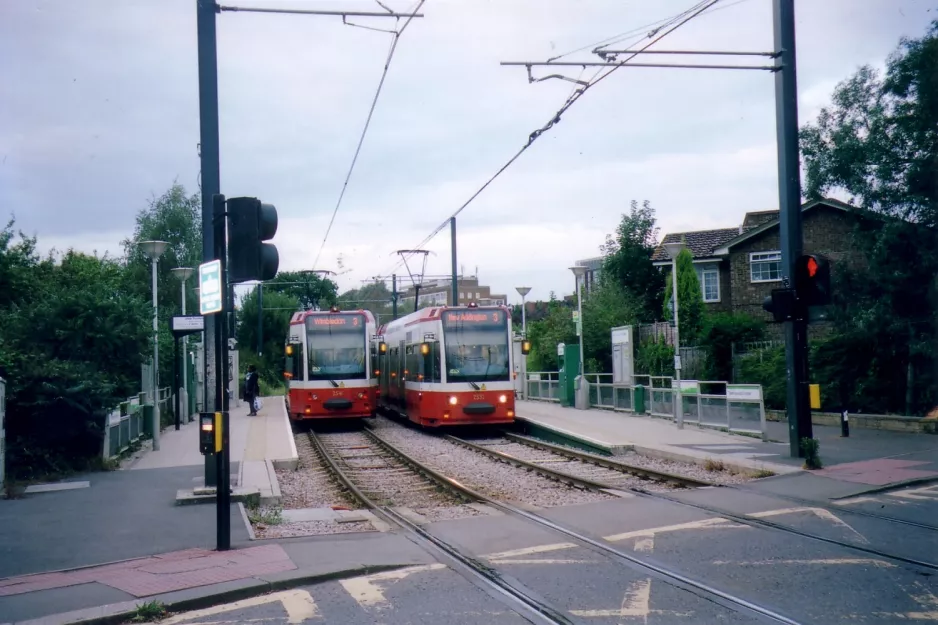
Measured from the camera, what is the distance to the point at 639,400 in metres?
25.2

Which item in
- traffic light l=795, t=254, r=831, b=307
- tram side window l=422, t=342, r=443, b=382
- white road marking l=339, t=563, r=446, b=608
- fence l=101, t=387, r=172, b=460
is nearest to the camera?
white road marking l=339, t=563, r=446, b=608

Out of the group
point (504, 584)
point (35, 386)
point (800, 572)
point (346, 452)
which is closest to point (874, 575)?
point (800, 572)

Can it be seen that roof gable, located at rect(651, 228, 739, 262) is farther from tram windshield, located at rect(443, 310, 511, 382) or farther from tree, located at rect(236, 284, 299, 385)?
tree, located at rect(236, 284, 299, 385)

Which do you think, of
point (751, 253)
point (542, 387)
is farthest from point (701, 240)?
point (542, 387)

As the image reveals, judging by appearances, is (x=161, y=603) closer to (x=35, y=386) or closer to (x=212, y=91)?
(x=212, y=91)

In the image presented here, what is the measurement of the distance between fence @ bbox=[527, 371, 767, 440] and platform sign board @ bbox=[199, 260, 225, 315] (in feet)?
40.5

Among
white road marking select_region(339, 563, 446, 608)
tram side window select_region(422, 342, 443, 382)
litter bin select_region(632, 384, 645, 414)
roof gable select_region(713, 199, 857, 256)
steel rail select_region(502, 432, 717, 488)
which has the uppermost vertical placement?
roof gable select_region(713, 199, 857, 256)

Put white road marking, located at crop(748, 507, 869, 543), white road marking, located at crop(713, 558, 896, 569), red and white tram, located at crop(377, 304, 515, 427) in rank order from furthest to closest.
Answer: red and white tram, located at crop(377, 304, 515, 427) < white road marking, located at crop(748, 507, 869, 543) < white road marking, located at crop(713, 558, 896, 569)

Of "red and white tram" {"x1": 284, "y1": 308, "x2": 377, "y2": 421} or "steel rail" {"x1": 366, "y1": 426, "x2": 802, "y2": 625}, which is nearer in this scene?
"steel rail" {"x1": 366, "y1": 426, "x2": 802, "y2": 625}

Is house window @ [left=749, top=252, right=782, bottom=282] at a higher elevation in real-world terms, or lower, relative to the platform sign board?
higher

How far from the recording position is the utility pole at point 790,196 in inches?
578

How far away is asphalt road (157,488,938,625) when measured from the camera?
6758 millimetres

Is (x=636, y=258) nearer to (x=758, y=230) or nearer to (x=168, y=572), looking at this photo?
(x=758, y=230)

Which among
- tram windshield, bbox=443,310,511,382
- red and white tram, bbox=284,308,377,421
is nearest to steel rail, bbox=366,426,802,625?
tram windshield, bbox=443,310,511,382
